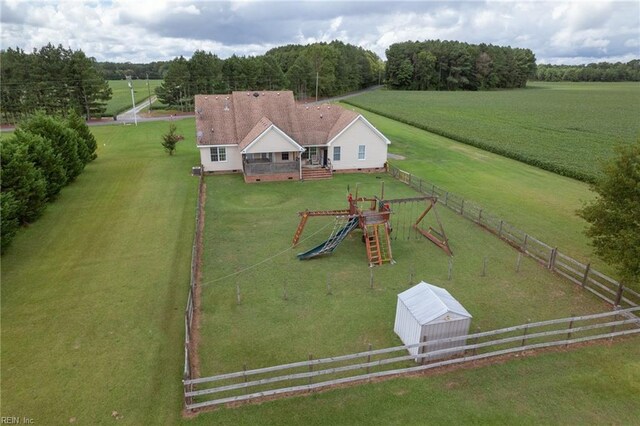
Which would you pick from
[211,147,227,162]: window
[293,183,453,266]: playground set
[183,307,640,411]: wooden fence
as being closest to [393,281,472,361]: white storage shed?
[183,307,640,411]: wooden fence

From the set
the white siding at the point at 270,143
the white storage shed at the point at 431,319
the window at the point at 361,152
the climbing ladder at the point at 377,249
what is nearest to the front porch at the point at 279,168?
the white siding at the point at 270,143

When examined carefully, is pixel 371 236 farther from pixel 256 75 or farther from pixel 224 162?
pixel 256 75

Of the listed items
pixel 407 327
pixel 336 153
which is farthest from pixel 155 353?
pixel 336 153

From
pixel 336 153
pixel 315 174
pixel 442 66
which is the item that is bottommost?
pixel 315 174

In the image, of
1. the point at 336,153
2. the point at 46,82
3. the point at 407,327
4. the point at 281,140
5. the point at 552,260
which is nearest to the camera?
the point at 407,327

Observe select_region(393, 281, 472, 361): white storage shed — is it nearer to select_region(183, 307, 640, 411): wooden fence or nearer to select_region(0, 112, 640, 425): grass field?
select_region(183, 307, 640, 411): wooden fence

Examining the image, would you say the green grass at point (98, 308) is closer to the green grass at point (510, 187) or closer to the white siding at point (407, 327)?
the white siding at point (407, 327)

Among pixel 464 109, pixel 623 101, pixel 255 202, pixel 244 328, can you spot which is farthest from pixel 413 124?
pixel 623 101
